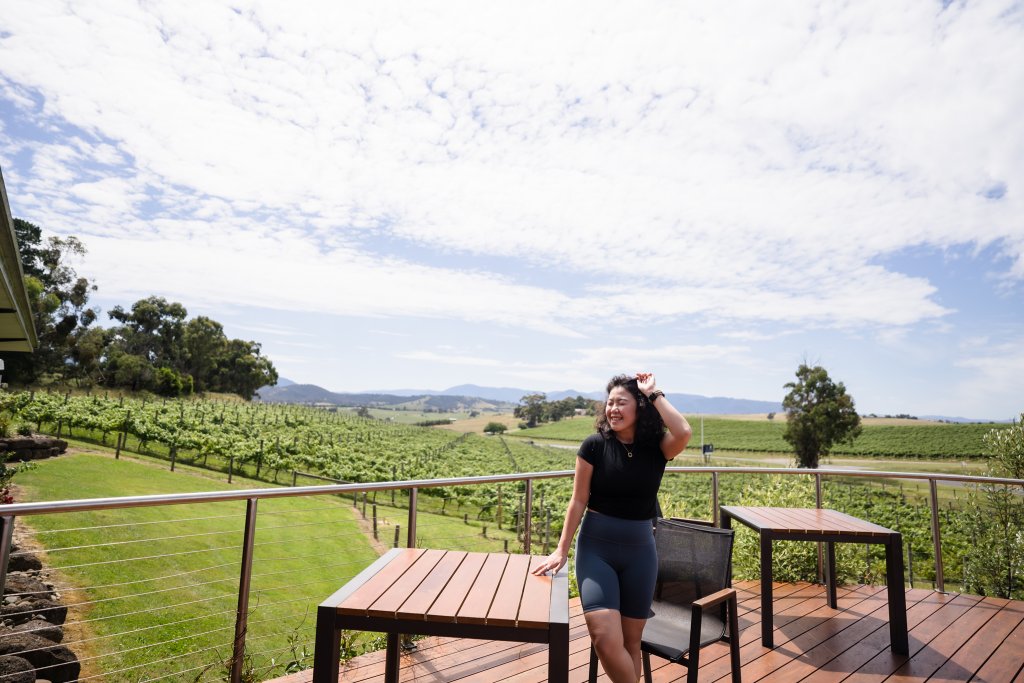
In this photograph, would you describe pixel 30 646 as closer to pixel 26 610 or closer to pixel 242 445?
pixel 26 610

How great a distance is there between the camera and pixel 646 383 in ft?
8.16

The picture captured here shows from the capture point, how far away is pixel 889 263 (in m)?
14.7

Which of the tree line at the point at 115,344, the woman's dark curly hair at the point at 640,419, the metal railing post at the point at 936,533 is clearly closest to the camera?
the woman's dark curly hair at the point at 640,419

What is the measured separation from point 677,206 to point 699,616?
876cm

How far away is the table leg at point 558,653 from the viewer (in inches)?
61.1

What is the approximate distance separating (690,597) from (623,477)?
909 millimetres

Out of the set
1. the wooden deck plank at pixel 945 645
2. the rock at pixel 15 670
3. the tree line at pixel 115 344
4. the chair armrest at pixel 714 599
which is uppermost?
the tree line at pixel 115 344

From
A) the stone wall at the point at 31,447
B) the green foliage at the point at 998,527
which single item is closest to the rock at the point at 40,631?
the green foliage at the point at 998,527

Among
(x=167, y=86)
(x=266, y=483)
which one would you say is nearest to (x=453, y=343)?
(x=266, y=483)

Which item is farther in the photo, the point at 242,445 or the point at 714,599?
the point at 242,445

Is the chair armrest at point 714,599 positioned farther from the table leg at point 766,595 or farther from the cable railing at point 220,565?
the cable railing at point 220,565

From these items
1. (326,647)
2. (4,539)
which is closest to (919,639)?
(326,647)

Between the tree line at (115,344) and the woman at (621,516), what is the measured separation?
23642 millimetres

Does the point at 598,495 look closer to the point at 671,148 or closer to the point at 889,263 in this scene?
the point at 671,148
